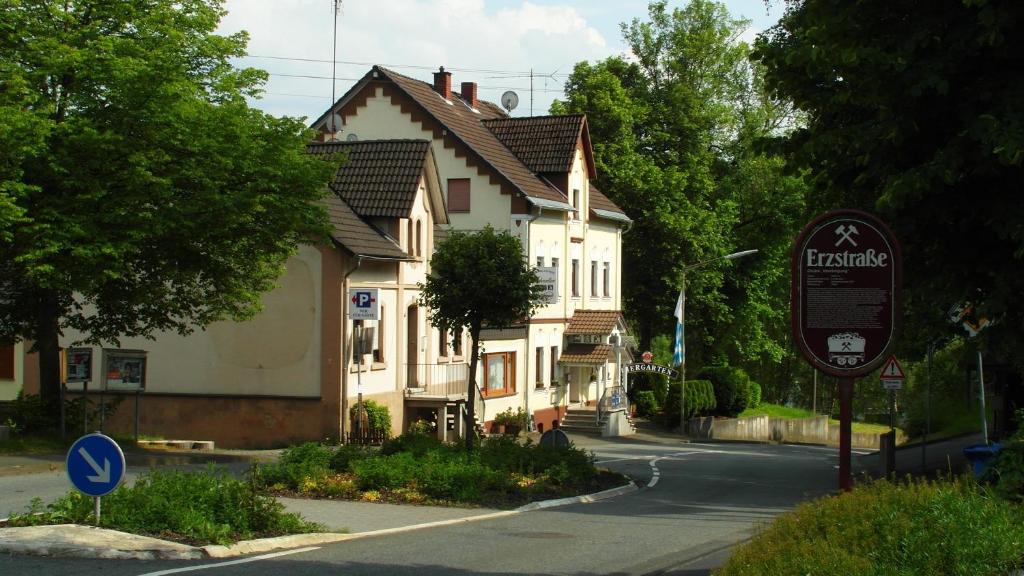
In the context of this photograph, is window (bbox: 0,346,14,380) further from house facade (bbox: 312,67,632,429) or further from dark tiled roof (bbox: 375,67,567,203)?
dark tiled roof (bbox: 375,67,567,203)

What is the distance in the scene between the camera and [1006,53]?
8.87 metres

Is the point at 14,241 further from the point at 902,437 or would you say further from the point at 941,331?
the point at 902,437

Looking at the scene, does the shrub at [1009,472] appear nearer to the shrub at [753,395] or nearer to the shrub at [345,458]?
the shrub at [345,458]

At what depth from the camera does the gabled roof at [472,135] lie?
44938 millimetres

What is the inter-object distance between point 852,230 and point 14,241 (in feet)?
58.5

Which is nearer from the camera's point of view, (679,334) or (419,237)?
(419,237)

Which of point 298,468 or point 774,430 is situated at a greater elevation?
point 298,468

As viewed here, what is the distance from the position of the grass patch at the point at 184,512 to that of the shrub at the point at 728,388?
148 feet

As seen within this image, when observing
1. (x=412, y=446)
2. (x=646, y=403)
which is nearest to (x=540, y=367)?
(x=646, y=403)

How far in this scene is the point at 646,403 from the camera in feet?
185

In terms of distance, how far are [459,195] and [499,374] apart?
6.71 m

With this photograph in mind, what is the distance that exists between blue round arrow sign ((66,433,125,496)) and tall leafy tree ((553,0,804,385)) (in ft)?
138

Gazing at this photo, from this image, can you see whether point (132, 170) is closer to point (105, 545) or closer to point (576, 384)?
point (105, 545)

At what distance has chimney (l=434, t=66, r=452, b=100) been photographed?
51278mm
